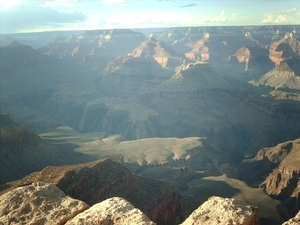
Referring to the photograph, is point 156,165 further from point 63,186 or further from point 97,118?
point 97,118

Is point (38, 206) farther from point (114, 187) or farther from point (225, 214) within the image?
point (114, 187)

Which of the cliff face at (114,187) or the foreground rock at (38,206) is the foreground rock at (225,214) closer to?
the foreground rock at (38,206)

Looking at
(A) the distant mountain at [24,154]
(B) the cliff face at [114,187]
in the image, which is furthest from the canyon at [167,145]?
(A) the distant mountain at [24,154]

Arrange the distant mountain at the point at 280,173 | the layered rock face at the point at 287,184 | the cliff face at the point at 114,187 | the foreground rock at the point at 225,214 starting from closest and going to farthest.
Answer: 1. the foreground rock at the point at 225,214
2. the cliff face at the point at 114,187
3. the layered rock face at the point at 287,184
4. the distant mountain at the point at 280,173

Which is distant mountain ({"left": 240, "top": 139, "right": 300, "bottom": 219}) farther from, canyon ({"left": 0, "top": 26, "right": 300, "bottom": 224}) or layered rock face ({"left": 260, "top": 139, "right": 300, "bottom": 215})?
canyon ({"left": 0, "top": 26, "right": 300, "bottom": 224})

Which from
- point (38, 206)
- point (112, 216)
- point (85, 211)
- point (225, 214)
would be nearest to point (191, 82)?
point (38, 206)
